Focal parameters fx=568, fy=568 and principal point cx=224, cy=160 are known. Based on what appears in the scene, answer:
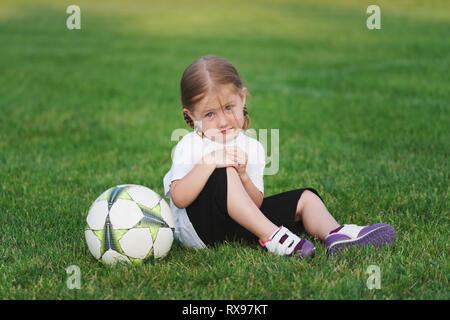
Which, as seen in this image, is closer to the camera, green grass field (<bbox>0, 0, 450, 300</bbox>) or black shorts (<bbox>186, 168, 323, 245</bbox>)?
green grass field (<bbox>0, 0, 450, 300</bbox>)

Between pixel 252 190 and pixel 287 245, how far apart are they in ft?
1.55

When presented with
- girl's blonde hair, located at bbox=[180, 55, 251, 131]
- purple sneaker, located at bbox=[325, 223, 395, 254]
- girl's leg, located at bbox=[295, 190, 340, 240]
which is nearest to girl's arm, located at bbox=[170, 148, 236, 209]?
girl's blonde hair, located at bbox=[180, 55, 251, 131]

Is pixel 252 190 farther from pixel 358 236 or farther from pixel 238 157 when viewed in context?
pixel 358 236

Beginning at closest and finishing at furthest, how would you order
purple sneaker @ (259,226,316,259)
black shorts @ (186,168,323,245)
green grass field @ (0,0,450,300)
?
1. green grass field @ (0,0,450,300)
2. purple sneaker @ (259,226,316,259)
3. black shorts @ (186,168,323,245)

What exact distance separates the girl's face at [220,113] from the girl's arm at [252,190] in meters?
0.30

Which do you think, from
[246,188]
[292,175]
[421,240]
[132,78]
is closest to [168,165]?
[292,175]

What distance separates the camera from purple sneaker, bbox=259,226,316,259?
3.41 metres

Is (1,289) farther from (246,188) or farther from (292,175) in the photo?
(292,175)

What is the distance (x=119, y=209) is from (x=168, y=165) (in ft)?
8.48

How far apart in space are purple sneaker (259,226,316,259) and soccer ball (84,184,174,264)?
64cm

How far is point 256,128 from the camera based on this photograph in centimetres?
771

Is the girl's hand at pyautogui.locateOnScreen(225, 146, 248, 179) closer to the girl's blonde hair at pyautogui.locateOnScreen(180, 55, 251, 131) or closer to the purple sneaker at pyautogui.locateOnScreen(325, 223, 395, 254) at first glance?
the girl's blonde hair at pyautogui.locateOnScreen(180, 55, 251, 131)

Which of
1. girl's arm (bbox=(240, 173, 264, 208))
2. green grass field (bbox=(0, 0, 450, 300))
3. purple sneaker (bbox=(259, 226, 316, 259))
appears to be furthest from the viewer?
girl's arm (bbox=(240, 173, 264, 208))

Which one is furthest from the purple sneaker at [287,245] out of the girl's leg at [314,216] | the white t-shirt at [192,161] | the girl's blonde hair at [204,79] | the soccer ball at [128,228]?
the girl's blonde hair at [204,79]
